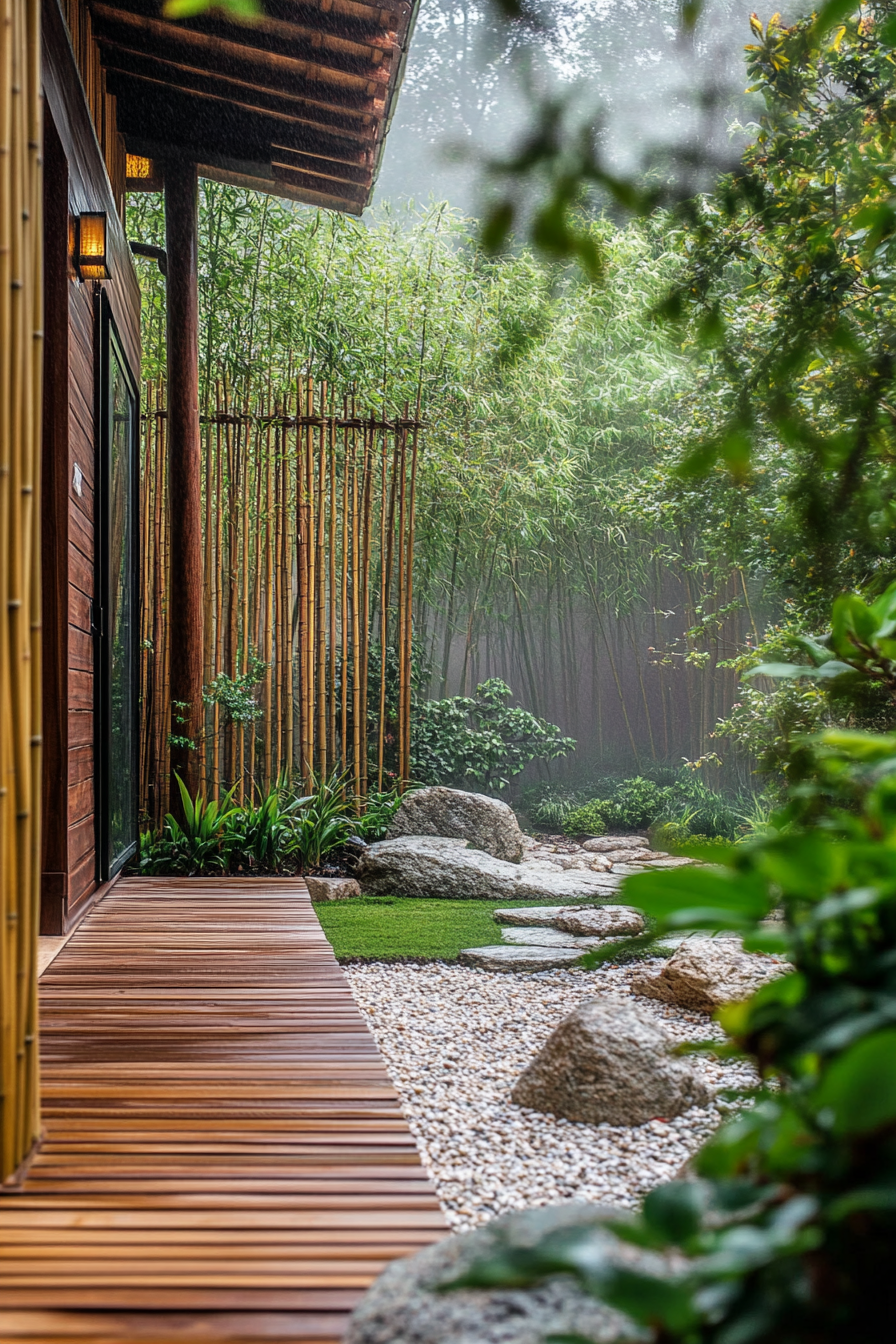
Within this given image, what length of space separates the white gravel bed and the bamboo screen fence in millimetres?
1949

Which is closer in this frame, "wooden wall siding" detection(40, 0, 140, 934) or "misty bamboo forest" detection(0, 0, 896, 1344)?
"misty bamboo forest" detection(0, 0, 896, 1344)

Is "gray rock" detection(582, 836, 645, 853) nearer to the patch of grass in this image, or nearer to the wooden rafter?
the patch of grass

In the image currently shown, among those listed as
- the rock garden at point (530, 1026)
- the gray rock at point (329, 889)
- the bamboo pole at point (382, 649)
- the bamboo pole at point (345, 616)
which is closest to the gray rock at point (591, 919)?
the rock garden at point (530, 1026)

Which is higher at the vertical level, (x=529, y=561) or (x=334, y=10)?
(x=334, y=10)

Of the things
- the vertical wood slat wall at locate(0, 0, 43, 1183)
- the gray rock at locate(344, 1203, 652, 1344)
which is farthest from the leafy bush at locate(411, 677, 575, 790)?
the gray rock at locate(344, 1203, 652, 1344)

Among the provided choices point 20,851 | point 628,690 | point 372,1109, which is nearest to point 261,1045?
point 372,1109

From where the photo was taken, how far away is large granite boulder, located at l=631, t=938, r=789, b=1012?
2.73 metres

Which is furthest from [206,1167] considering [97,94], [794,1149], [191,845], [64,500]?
[97,94]

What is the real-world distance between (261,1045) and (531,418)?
6143mm

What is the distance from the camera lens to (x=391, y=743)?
5.82 m

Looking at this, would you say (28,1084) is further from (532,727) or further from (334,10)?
(532,727)

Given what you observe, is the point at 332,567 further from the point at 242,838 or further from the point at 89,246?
the point at 89,246

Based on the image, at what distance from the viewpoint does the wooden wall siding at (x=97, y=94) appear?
2.93m

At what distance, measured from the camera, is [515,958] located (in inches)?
130
